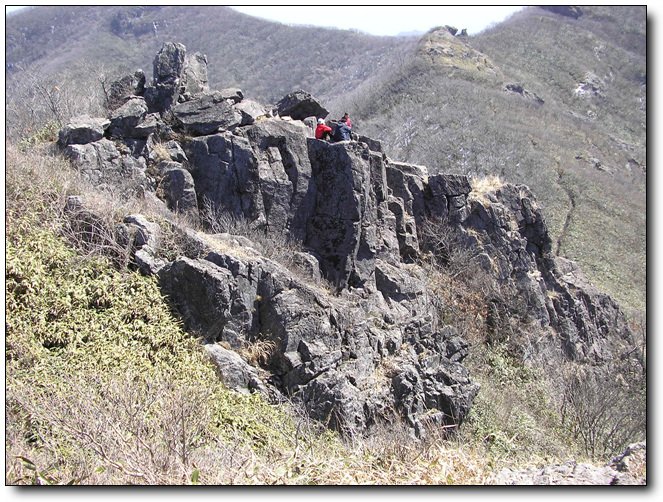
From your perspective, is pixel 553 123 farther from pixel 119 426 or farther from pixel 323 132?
pixel 119 426

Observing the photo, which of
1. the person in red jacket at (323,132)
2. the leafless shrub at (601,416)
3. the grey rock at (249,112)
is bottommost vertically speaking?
the leafless shrub at (601,416)

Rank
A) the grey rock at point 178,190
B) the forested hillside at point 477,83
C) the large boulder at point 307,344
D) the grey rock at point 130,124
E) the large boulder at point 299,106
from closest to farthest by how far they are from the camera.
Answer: the large boulder at point 307,344
the grey rock at point 178,190
the grey rock at point 130,124
the large boulder at point 299,106
the forested hillside at point 477,83

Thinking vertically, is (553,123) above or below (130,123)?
→ above

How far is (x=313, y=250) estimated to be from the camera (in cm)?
1426

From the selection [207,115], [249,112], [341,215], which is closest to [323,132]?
[249,112]

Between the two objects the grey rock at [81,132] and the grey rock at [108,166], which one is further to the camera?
the grey rock at [81,132]

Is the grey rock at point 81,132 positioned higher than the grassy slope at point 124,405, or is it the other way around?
the grey rock at point 81,132

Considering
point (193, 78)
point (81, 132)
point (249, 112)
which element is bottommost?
point (81, 132)

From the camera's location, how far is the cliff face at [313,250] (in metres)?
10.1

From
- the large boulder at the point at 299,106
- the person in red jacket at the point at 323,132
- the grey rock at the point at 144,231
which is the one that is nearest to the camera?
the grey rock at the point at 144,231

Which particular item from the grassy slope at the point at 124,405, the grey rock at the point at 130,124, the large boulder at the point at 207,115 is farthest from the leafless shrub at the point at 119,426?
the large boulder at the point at 207,115

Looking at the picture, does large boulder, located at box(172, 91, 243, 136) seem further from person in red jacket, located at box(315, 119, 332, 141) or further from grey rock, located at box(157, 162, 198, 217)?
person in red jacket, located at box(315, 119, 332, 141)

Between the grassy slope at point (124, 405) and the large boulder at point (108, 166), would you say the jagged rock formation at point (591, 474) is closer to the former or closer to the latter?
the grassy slope at point (124, 405)

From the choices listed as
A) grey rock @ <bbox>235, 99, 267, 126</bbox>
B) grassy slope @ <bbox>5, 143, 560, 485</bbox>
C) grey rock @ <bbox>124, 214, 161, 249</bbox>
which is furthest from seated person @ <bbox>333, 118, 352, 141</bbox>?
grassy slope @ <bbox>5, 143, 560, 485</bbox>
